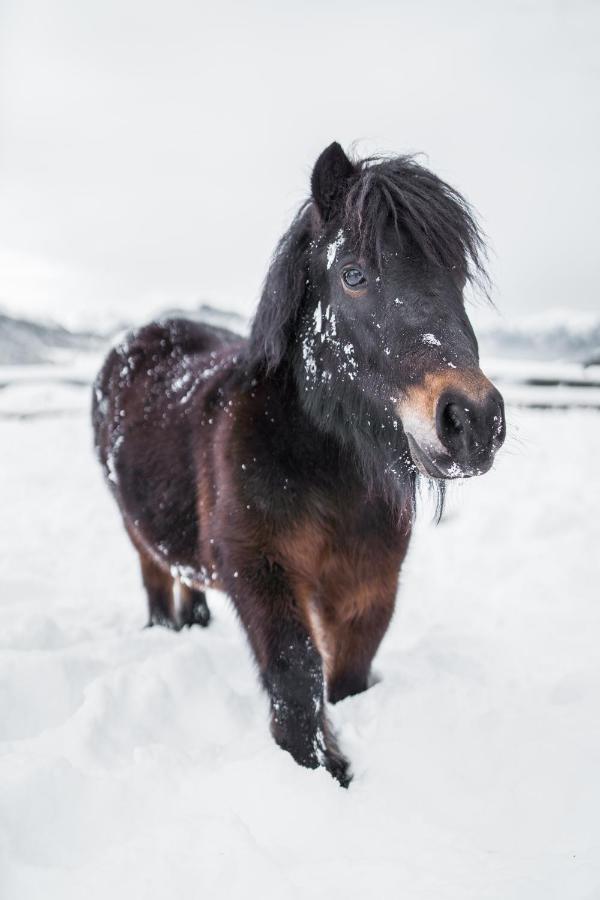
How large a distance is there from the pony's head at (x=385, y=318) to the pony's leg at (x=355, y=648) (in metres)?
0.75

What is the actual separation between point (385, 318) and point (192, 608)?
2779mm

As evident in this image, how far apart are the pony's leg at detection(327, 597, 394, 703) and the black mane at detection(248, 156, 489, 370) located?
114 centimetres

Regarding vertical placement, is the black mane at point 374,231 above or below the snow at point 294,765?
above

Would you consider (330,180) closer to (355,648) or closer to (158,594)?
(355,648)

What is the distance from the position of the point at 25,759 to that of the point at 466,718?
1629mm

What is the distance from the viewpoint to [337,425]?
7.96 ft

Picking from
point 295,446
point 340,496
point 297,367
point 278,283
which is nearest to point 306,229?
point 278,283

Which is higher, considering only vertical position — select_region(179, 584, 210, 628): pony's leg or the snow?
the snow

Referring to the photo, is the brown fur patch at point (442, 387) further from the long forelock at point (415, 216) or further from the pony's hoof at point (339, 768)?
the pony's hoof at point (339, 768)

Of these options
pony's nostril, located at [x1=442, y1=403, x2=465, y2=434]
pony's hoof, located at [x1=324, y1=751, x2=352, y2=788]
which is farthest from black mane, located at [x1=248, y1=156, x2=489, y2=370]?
pony's hoof, located at [x1=324, y1=751, x2=352, y2=788]

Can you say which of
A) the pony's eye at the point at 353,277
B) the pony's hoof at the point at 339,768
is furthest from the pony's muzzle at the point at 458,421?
the pony's hoof at the point at 339,768

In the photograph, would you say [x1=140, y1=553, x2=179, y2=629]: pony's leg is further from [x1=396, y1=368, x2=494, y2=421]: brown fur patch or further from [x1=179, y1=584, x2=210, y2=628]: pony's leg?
[x1=396, y1=368, x2=494, y2=421]: brown fur patch

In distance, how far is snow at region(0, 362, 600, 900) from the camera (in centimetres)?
170

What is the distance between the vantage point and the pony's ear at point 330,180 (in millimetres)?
2342
